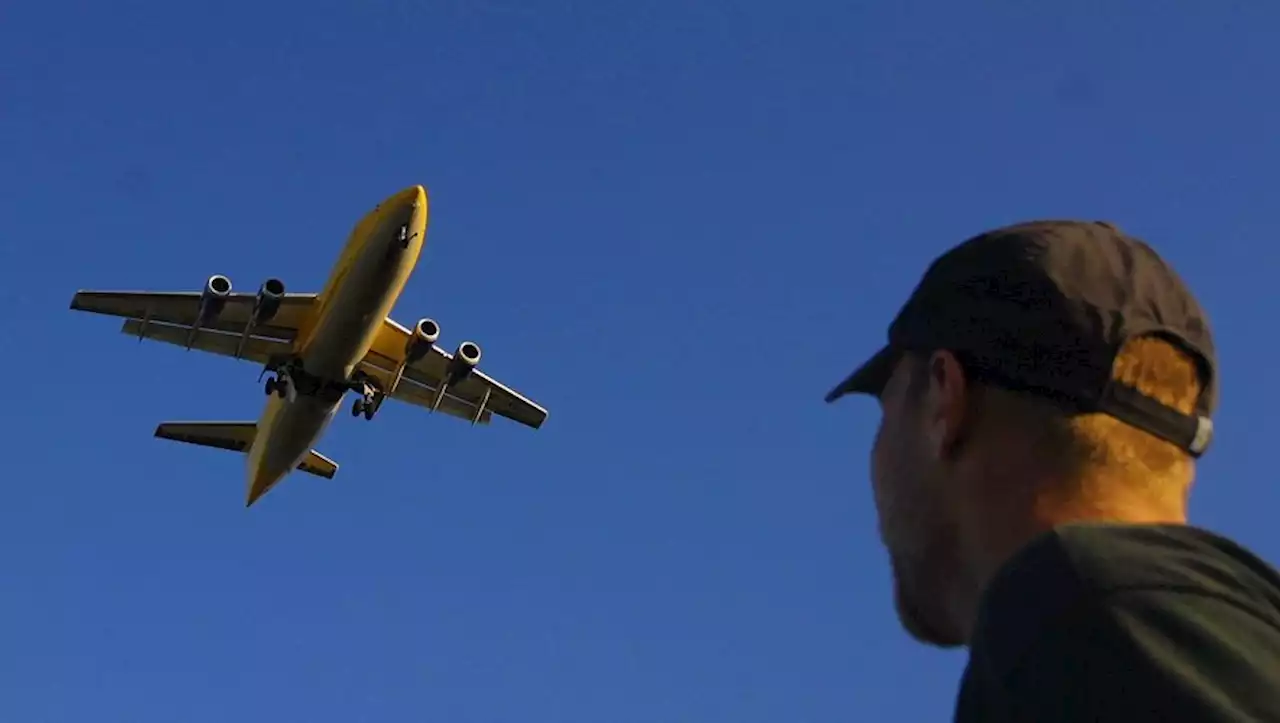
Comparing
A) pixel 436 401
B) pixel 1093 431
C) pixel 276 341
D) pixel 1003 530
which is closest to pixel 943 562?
pixel 1003 530

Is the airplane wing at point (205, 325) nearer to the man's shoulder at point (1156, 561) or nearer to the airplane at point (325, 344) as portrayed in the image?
the airplane at point (325, 344)

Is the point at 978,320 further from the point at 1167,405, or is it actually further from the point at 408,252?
the point at 408,252

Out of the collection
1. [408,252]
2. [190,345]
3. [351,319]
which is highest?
[408,252]

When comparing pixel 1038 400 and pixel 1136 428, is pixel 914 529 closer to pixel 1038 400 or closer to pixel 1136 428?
pixel 1038 400

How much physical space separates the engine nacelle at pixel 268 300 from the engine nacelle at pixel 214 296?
0.88 m

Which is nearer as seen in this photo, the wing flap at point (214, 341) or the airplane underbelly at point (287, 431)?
the airplane underbelly at point (287, 431)

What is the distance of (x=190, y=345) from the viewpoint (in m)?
38.0

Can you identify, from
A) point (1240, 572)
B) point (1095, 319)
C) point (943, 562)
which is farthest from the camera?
point (943, 562)

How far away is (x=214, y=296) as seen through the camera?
35406mm

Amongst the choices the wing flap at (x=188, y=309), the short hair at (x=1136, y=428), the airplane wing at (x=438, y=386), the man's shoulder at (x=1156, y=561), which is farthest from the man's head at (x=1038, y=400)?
the airplane wing at (x=438, y=386)

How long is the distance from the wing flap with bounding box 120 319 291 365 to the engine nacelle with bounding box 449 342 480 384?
16.4 feet

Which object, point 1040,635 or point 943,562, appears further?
point 943,562

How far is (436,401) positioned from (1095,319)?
133ft

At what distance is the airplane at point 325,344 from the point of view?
104ft
